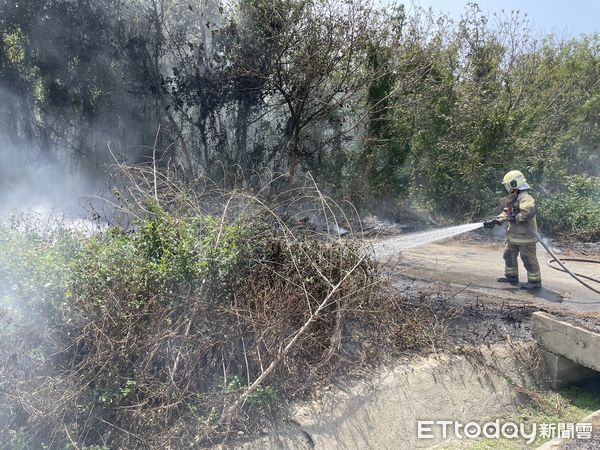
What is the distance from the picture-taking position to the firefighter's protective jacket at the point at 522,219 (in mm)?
7543

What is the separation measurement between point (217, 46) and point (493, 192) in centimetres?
754

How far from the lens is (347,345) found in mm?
5086

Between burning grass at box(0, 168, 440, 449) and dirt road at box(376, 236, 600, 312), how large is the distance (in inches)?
54.4

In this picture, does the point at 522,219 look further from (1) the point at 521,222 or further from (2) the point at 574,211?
(2) the point at 574,211

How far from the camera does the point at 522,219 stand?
755 centimetres

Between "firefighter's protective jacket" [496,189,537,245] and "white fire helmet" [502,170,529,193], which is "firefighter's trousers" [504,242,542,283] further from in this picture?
"white fire helmet" [502,170,529,193]

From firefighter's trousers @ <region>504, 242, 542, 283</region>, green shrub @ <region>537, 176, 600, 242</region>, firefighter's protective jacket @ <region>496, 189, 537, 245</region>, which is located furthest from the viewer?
green shrub @ <region>537, 176, 600, 242</region>

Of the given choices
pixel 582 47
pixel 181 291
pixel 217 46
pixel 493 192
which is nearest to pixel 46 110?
pixel 217 46

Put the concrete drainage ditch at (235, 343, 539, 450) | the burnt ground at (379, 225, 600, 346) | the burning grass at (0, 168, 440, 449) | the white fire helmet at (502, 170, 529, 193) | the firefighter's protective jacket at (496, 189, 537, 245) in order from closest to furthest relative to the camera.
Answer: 1. the burning grass at (0, 168, 440, 449)
2. the concrete drainage ditch at (235, 343, 539, 450)
3. the burnt ground at (379, 225, 600, 346)
4. the firefighter's protective jacket at (496, 189, 537, 245)
5. the white fire helmet at (502, 170, 529, 193)

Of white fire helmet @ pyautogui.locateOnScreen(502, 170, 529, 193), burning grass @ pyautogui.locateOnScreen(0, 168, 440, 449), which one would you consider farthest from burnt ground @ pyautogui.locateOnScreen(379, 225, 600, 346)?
white fire helmet @ pyautogui.locateOnScreen(502, 170, 529, 193)

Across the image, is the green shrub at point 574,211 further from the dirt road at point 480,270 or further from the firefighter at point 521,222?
the firefighter at point 521,222

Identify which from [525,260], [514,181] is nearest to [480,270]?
[525,260]

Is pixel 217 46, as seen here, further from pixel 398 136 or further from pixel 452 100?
pixel 452 100

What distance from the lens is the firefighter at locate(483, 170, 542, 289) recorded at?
24.9 feet
